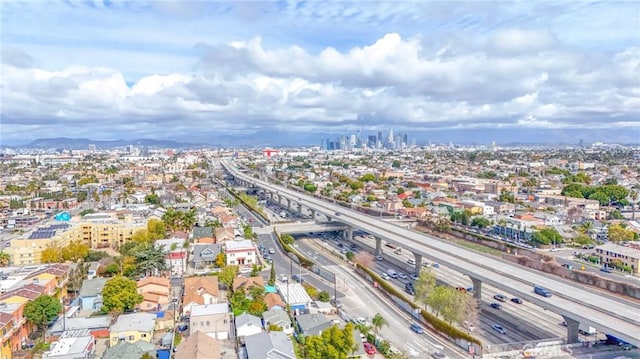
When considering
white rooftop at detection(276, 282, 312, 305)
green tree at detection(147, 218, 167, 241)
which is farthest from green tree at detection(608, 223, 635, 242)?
green tree at detection(147, 218, 167, 241)

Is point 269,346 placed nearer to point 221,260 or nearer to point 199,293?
point 199,293

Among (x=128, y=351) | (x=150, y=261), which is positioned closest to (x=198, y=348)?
(x=128, y=351)

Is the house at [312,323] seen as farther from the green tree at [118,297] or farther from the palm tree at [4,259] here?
the palm tree at [4,259]

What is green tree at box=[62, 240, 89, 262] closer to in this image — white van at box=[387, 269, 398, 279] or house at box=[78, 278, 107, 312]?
house at box=[78, 278, 107, 312]

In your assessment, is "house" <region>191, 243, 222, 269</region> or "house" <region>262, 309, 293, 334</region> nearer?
"house" <region>262, 309, 293, 334</region>

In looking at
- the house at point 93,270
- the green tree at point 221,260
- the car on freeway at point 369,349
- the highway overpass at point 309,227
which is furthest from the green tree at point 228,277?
the highway overpass at point 309,227

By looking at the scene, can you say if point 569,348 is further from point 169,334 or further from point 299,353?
point 169,334
